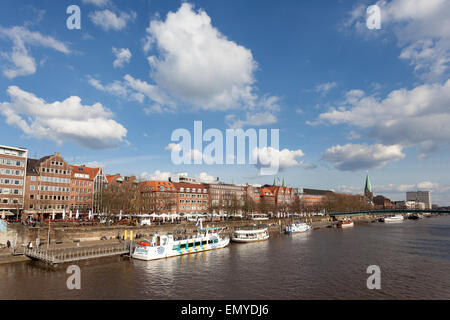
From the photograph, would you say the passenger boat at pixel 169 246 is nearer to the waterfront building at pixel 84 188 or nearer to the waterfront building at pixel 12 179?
the waterfront building at pixel 12 179

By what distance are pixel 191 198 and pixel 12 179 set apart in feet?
246

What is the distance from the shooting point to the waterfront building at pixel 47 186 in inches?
3361

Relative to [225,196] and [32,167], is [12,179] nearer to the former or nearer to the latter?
[32,167]

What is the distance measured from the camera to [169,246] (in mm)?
53531

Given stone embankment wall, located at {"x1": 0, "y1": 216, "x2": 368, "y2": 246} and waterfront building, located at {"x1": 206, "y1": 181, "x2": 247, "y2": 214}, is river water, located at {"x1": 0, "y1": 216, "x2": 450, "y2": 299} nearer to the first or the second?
stone embankment wall, located at {"x1": 0, "y1": 216, "x2": 368, "y2": 246}

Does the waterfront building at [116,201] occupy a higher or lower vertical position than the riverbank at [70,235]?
higher

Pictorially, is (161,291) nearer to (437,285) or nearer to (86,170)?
(437,285)

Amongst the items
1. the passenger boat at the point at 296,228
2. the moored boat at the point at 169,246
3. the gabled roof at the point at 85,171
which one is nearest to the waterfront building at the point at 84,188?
the gabled roof at the point at 85,171


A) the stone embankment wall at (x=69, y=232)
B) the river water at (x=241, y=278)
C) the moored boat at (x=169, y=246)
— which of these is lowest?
the river water at (x=241, y=278)

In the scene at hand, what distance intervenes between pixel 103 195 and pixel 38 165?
69.8ft

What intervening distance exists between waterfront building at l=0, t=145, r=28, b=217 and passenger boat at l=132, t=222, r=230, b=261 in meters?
45.7

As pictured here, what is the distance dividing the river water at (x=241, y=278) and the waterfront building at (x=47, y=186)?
1936 inches
